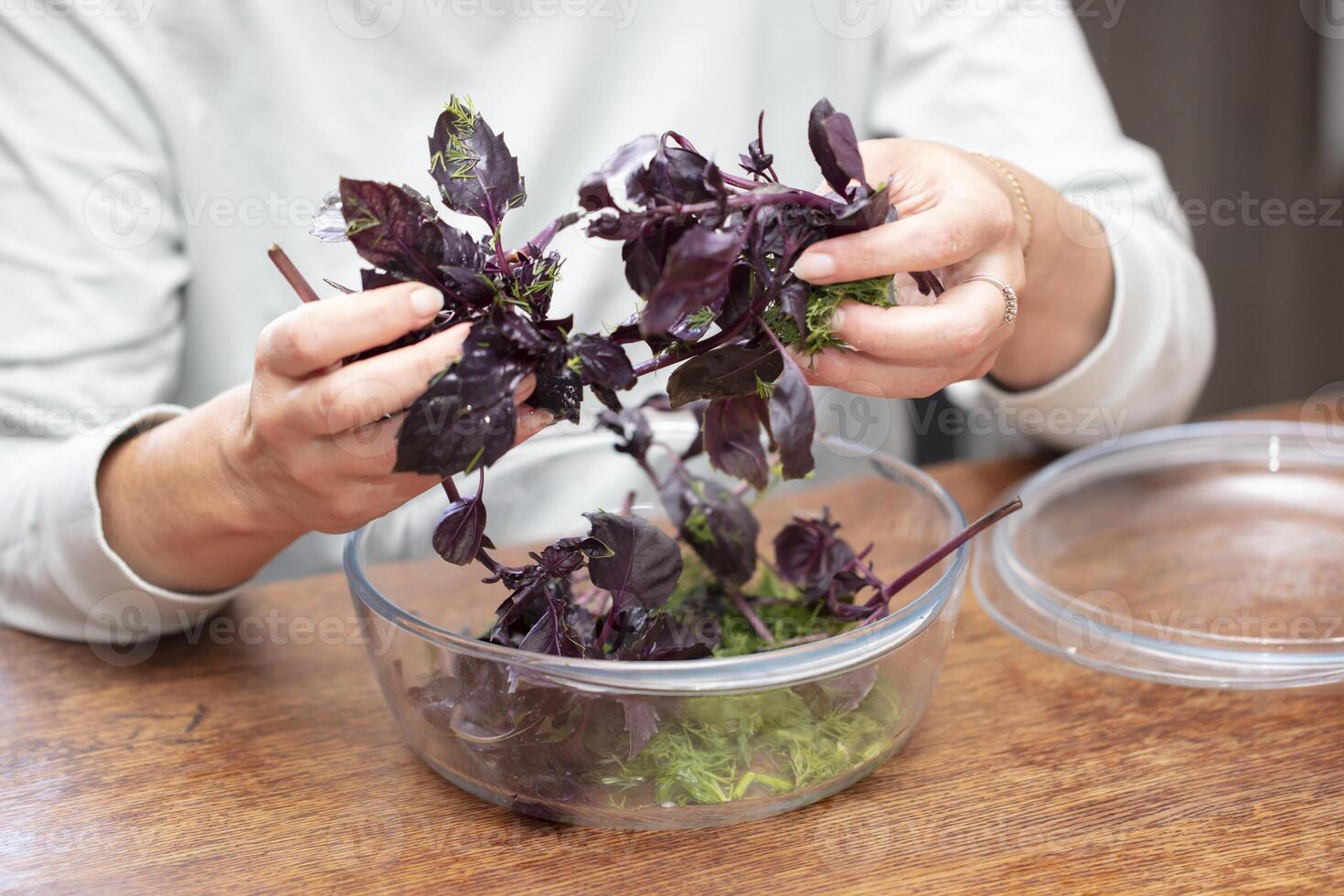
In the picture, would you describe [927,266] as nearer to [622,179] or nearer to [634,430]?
[622,179]

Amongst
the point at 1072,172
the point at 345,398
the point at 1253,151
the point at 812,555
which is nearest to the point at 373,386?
the point at 345,398

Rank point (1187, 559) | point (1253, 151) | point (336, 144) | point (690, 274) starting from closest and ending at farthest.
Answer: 1. point (690, 274)
2. point (1187, 559)
3. point (336, 144)
4. point (1253, 151)

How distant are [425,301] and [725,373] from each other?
0.15 meters

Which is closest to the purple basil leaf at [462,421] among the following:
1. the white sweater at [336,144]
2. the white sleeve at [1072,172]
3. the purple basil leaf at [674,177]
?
the purple basil leaf at [674,177]

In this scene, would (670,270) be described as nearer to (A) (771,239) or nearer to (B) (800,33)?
(A) (771,239)

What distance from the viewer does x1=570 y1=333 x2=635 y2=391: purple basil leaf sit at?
0.52 metres

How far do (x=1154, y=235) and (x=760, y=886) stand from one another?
85cm

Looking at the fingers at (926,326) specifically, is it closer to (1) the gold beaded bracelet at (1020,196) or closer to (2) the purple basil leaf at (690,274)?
(2) the purple basil leaf at (690,274)

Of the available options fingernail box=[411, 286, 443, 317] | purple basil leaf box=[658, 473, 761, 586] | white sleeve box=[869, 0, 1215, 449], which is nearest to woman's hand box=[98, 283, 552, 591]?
fingernail box=[411, 286, 443, 317]

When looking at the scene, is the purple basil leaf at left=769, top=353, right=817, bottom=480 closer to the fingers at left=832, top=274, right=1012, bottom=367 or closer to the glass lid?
the fingers at left=832, top=274, right=1012, bottom=367

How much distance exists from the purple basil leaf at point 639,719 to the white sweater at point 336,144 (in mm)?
428

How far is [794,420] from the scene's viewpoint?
0.55m

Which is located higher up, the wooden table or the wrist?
the wrist

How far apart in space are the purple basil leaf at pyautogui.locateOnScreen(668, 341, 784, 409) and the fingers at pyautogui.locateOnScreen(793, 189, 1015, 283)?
46 millimetres
